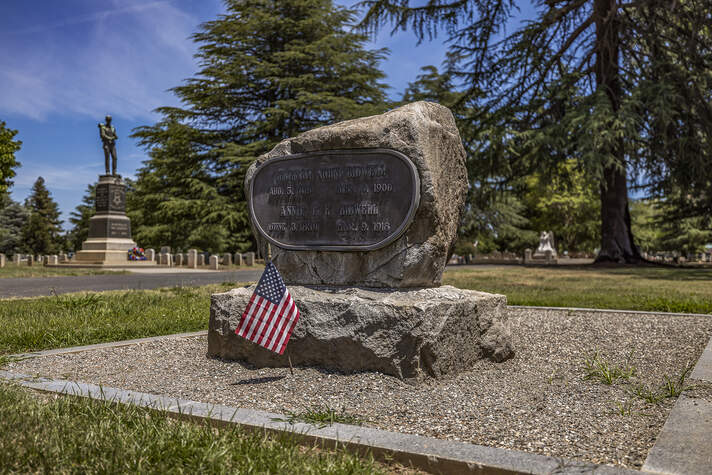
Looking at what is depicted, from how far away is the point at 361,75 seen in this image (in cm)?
2984

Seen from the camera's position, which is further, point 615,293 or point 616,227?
point 616,227

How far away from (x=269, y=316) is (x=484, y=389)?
1646mm

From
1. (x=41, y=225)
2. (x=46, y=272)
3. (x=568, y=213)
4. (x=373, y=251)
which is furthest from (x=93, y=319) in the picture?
(x=41, y=225)

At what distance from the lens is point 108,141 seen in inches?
1017

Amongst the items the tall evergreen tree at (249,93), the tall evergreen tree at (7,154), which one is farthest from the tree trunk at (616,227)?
the tall evergreen tree at (7,154)

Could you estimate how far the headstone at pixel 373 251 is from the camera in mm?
4164

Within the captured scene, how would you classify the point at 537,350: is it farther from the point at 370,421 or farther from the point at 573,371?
the point at 370,421

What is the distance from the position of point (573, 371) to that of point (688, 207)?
2392 centimetres

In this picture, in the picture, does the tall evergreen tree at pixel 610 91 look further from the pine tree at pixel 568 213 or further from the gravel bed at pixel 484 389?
the pine tree at pixel 568 213

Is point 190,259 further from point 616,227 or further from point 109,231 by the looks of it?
point 616,227

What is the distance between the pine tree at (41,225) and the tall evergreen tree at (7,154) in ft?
64.3

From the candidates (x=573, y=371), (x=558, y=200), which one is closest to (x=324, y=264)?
(x=573, y=371)

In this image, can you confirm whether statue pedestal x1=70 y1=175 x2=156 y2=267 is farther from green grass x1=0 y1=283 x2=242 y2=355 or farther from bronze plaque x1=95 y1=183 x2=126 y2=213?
green grass x1=0 y1=283 x2=242 y2=355

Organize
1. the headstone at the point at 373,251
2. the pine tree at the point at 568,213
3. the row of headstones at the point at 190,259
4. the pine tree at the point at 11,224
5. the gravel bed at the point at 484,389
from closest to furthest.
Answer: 1. the gravel bed at the point at 484,389
2. the headstone at the point at 373,251
3. the row of headstones at the point at 190,259
4. the pine tree at the point at 568,213
5. the pine tree at the point at 11,224
